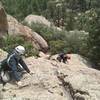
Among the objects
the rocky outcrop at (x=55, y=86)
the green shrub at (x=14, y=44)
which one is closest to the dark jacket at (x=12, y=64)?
the rocky outcrop at (x=55, y=86)

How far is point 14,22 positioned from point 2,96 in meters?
24.7

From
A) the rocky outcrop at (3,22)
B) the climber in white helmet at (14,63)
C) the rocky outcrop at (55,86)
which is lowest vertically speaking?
the rocky outcrop at (3,22)

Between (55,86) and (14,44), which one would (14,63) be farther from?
(14,44)

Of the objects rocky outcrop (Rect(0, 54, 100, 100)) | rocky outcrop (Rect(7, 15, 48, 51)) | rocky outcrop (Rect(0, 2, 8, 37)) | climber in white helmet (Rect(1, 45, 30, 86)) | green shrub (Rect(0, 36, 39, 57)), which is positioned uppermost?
climber in white helmet (Rect(1, 45, 30, 86))

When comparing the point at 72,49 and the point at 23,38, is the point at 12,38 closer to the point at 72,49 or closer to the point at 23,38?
the point at 23,38

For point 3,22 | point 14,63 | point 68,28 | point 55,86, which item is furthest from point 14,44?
point 68,28

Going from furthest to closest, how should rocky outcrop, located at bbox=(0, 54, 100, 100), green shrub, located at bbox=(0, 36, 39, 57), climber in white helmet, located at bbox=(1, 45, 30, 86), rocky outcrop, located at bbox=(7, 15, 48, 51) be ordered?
rocky outcrop, located at bbox=(7, 15, 48, 51) → green shrub, located at bbox=(0, 36, 39, 57) → climber in white helmet, located at bbox=(1, 45, 30, 86) → rocky outcrop, located at bbox=(0, 54, 100, 100)

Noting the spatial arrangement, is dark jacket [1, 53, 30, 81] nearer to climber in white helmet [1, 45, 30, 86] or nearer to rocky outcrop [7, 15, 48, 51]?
climber in white helmet [1, 45, 30, 86]

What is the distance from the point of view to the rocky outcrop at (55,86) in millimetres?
11969

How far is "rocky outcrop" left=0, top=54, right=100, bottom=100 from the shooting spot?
471 inches

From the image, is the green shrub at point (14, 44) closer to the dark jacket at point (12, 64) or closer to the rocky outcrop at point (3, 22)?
the rocky outcrop at point (3, 22)

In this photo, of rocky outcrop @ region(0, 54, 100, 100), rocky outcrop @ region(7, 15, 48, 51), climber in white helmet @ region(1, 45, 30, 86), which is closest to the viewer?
rocky outcrop @ region(0, 54, 100, 100)

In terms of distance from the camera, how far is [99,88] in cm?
1260

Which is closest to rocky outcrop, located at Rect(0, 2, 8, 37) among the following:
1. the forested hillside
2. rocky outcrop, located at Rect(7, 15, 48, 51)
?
rocky outcrop, located at Rect(7, 15, 48, 51)
